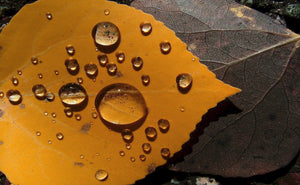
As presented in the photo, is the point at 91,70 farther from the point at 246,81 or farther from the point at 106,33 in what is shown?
the point at 246,81

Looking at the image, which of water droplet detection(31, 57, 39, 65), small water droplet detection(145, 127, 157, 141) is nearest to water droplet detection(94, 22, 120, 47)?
water droplet detection(31, 57, 39, 65)

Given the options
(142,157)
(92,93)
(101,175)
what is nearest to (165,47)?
(92,93)

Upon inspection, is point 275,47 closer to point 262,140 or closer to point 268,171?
point 262,140

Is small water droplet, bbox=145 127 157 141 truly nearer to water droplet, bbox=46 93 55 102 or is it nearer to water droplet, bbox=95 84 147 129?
water droplet, bbox=95 84 147 129

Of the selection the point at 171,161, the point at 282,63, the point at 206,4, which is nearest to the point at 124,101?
the point at 171,161

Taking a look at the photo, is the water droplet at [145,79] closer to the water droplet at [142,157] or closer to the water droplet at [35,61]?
the water droplet at [142,157]

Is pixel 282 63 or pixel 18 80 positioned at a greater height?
pixel 282 63
